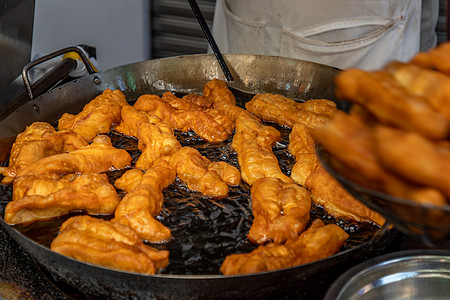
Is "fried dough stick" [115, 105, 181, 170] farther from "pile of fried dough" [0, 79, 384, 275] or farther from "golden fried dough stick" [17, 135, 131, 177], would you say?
"golden fried dough stick" [17, 135, 131, 177]

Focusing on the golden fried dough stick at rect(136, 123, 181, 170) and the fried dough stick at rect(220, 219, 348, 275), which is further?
the golden fried dough stick at rect(136, 123, 181, 170)

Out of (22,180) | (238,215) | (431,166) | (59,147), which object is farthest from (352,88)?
(59,147)

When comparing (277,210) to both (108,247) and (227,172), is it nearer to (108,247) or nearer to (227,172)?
(227,172)

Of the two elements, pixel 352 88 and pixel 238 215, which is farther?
pixel 238 215

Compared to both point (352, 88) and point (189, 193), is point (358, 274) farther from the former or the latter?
point (189, 193)

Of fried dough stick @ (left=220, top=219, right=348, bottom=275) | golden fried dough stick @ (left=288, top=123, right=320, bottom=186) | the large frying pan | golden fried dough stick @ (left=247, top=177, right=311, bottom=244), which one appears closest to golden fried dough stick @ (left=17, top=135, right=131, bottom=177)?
the large frying pan

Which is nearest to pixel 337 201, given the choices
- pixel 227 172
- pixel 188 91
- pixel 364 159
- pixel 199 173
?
pixel 227 172
